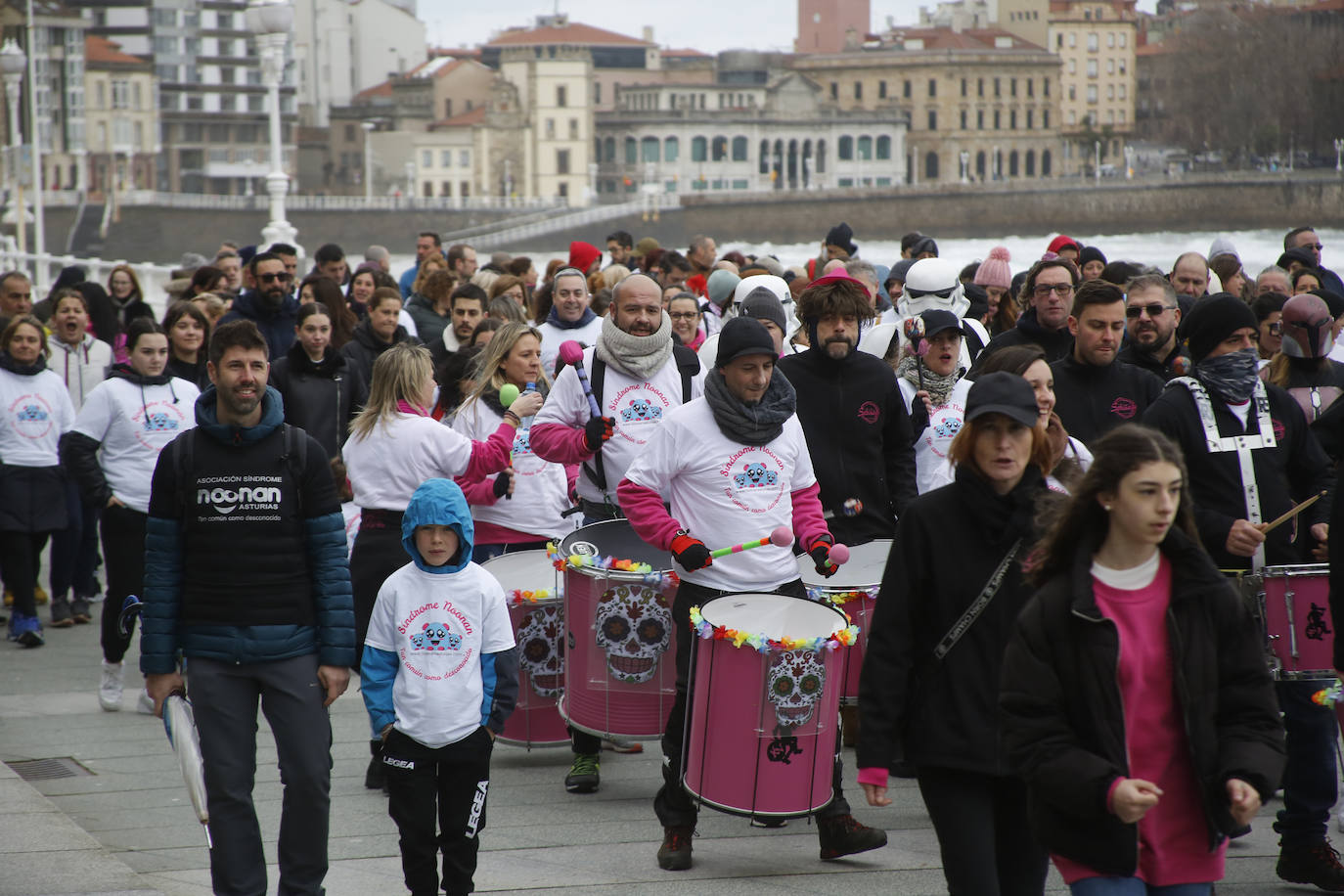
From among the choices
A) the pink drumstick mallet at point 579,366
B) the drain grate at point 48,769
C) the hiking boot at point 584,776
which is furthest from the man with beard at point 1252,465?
the drain grate at point 48,769

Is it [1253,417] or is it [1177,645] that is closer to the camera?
[1177,645]

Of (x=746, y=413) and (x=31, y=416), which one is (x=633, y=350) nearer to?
(x=746, y=413)

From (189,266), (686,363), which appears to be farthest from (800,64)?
(686,363)

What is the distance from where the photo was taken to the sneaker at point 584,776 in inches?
239

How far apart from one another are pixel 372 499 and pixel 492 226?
90.3m

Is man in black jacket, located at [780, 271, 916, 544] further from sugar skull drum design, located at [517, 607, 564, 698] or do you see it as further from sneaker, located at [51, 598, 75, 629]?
sneaker, located at [51, 598, 75, 629]

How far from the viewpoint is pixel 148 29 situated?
102m

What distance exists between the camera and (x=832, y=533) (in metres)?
5.88

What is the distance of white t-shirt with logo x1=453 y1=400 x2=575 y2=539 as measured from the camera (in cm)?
658

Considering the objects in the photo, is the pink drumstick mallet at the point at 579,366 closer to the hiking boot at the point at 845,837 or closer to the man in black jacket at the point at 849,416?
the man in black jacket at the point at 849,416

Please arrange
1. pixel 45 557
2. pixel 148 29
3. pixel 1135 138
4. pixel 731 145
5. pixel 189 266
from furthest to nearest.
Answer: pixel 1135 138
pixel 731 145
pixel 148 29
pixel 189 266
pixel 45 557

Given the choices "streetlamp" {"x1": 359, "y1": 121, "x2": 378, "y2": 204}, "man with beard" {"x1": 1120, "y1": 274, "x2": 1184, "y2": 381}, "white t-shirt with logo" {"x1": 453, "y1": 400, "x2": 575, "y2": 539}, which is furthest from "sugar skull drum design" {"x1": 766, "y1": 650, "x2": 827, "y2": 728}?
"streetlamp" {"x1": 359, "y1": 121, "x2": 378, "y2": 204}

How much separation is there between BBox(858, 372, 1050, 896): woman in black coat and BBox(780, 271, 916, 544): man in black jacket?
2.04 meters

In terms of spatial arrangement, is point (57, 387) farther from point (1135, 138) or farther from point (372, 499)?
point (1135, 138)
